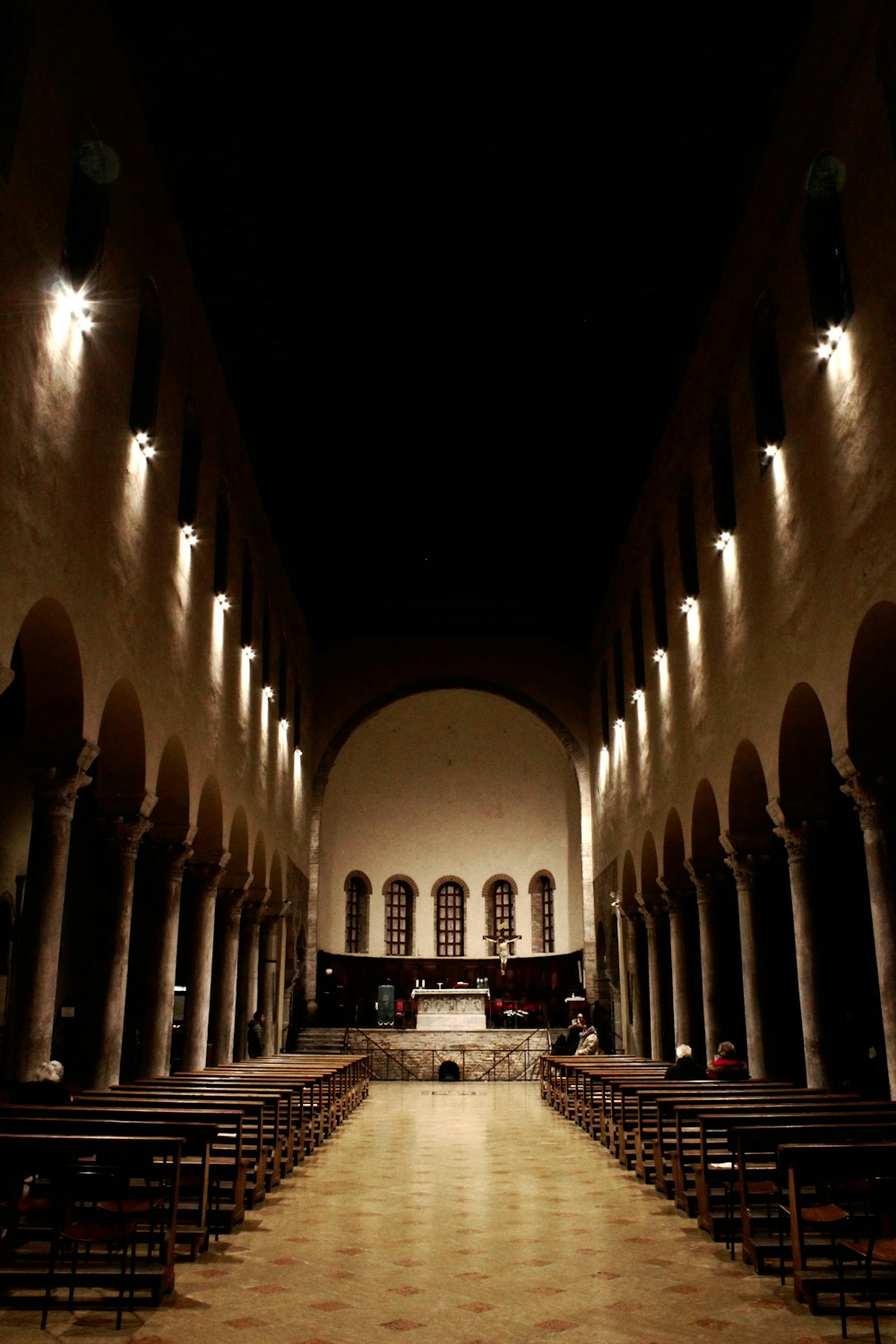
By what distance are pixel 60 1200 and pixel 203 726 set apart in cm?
1327

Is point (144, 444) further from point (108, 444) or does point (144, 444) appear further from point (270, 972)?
point (270, 972)

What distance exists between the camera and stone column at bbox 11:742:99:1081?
1279 cm

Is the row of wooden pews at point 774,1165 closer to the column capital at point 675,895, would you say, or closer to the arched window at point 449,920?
the column capital at point 675,895

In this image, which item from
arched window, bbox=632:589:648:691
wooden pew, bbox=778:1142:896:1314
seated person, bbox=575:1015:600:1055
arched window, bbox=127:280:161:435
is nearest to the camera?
wooden pew, bbox=778:1142:896:1314

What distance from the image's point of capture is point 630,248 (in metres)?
18.3

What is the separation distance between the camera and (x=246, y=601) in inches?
989

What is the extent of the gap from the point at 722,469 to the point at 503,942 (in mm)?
24290

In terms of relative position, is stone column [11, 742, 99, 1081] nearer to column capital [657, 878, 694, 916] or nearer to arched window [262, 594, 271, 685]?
arched window [262, 594, 271, 685]

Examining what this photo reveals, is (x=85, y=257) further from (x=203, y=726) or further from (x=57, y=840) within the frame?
(x=203, y=726)

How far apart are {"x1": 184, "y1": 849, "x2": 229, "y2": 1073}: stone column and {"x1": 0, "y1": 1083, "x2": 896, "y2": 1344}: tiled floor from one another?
25.8ft

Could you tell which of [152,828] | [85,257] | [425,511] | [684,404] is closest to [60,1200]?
[85,257]

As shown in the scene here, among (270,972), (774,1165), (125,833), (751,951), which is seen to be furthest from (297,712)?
(774,1165)

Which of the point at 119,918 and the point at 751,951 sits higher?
the point at 119,918

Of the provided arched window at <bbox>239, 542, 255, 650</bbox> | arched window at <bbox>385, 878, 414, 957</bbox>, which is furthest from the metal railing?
arched window at <bbox>239, 542, 255, 650</bbox>
